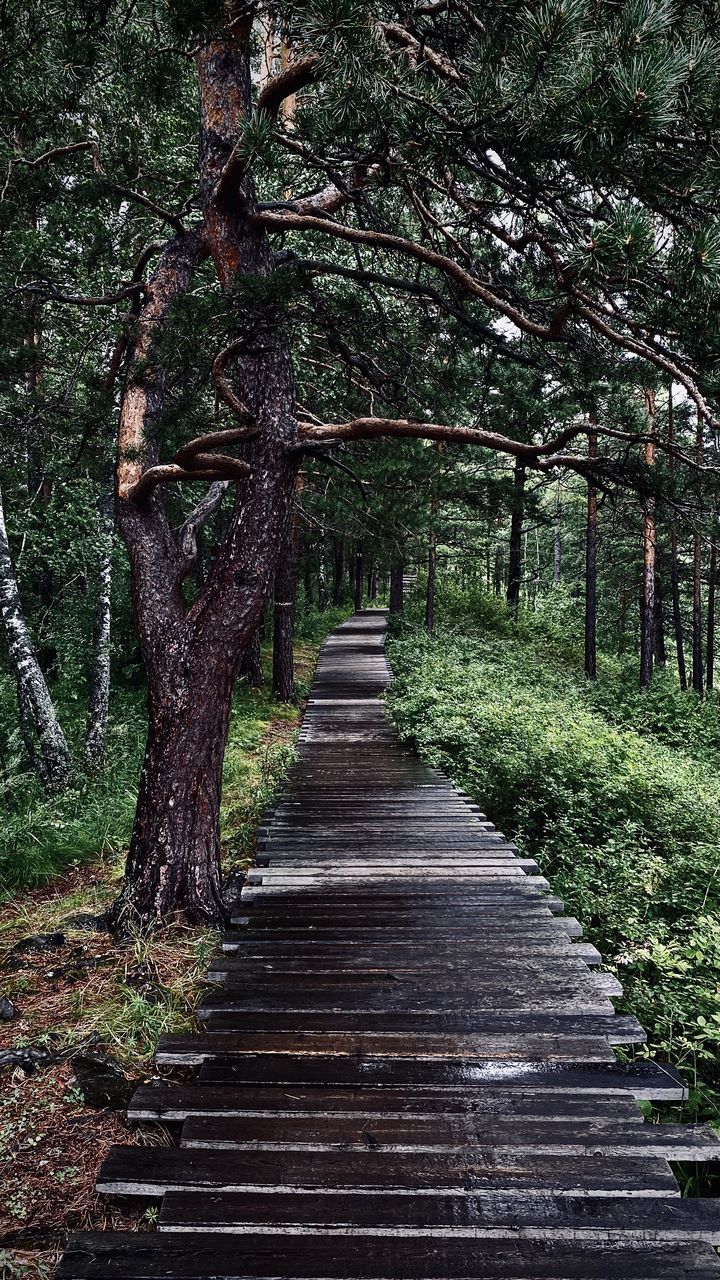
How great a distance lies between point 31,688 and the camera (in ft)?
26.6

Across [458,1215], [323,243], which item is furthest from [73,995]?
[323,243]

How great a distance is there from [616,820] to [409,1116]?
467cm

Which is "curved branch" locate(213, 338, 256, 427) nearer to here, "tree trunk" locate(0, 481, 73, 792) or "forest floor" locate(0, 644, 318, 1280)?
"forest floor" locate(0, 644, 318, 1280)

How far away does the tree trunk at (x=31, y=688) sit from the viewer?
25.7 ft

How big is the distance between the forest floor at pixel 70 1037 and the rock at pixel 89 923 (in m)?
0.01

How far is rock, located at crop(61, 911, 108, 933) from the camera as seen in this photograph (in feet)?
15.3

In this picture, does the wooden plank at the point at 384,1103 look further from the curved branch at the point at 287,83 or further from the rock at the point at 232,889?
the curved branch at the point at 287,83

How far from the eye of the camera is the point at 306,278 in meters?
4.07

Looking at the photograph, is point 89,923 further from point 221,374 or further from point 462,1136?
point 221,374

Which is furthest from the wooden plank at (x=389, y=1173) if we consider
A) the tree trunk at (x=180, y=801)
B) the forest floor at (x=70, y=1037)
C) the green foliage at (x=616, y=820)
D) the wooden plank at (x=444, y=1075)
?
the tree trunk at (x=180, y=801)

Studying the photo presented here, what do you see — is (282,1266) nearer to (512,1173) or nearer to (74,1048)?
(512,1173)

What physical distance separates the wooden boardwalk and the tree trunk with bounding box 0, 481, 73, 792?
4.53 meters

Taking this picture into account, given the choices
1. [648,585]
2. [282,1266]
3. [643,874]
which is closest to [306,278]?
[282,1266]

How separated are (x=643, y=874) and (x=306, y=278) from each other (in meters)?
5.28
